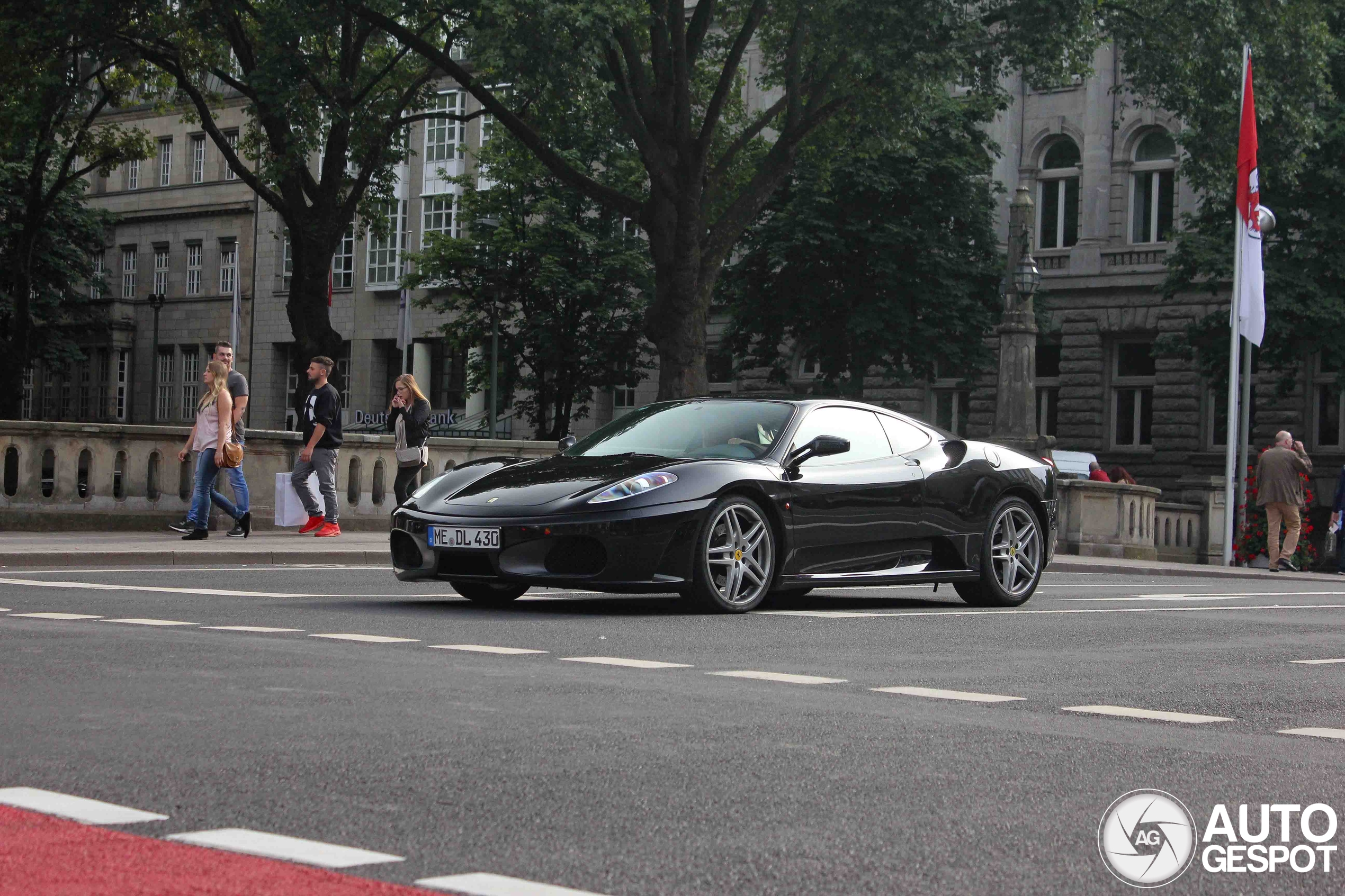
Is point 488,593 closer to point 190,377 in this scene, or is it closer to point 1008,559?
point 1008,559

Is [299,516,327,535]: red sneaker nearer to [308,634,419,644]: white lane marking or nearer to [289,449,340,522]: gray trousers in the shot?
[289,449,340,522]: gray trousers

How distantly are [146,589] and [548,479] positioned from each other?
131 inches

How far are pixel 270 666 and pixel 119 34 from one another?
24.1 m

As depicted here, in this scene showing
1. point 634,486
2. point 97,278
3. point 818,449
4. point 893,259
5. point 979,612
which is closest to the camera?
point 634,486

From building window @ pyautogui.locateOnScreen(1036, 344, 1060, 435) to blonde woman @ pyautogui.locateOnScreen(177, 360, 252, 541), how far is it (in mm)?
30769

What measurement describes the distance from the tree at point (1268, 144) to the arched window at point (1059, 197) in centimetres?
477

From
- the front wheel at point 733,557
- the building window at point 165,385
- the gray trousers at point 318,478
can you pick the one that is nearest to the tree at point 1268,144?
the gray trousers at point 318,478

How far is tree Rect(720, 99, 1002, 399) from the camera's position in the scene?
41844 mm

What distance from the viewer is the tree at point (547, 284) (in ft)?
151

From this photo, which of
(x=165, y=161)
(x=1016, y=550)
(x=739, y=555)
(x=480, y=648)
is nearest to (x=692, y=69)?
Result: (x=1016, y=550)

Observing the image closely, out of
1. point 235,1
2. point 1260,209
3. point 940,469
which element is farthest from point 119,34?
point 940,469

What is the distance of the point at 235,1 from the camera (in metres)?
28.4

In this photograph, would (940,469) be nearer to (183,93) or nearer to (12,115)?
(12,115)

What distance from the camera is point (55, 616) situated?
33.5 ft
